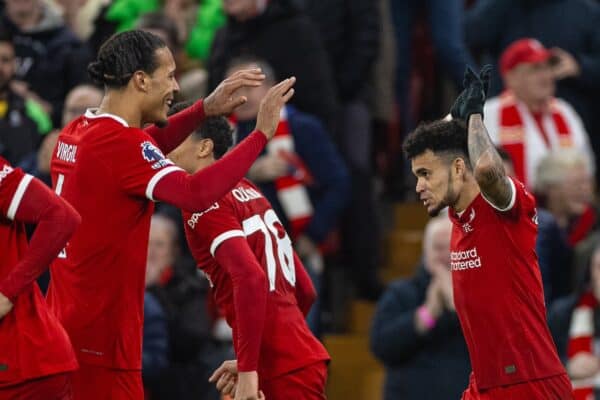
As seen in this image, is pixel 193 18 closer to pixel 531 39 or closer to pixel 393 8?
pixel 393 8

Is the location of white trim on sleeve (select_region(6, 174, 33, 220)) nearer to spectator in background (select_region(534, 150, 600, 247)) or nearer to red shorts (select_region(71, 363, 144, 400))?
red shorts (select_region(71, 363, 144, 400))

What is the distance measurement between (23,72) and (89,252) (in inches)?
172

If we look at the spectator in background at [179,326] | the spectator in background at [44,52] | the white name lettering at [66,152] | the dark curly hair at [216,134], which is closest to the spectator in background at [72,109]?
the spectator in background at [179,326]

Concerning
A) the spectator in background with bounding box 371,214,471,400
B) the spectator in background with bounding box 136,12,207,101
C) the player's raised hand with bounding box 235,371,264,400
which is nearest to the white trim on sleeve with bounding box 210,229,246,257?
the player's raised hand with bounding box 235,371,264,400

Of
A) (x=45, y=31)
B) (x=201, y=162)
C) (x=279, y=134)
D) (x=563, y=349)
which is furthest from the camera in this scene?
(x=45, y=31)

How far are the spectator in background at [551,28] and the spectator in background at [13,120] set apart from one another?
9.06 ft

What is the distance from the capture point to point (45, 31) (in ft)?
33.5

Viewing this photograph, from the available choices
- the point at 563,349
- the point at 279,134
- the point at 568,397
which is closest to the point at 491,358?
the point at 568,397

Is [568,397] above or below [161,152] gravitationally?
below

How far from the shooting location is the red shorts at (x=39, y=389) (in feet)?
18.8

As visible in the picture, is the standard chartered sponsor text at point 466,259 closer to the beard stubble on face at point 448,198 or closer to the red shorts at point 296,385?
the beard stubble on face at point 448,198

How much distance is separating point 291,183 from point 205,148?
8.90 feet

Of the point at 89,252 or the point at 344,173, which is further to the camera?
the point at 344,173

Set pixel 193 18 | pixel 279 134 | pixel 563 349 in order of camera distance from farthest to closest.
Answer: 1. pixel 193 18
2. pixel 279 134
3. pixel 563 349
